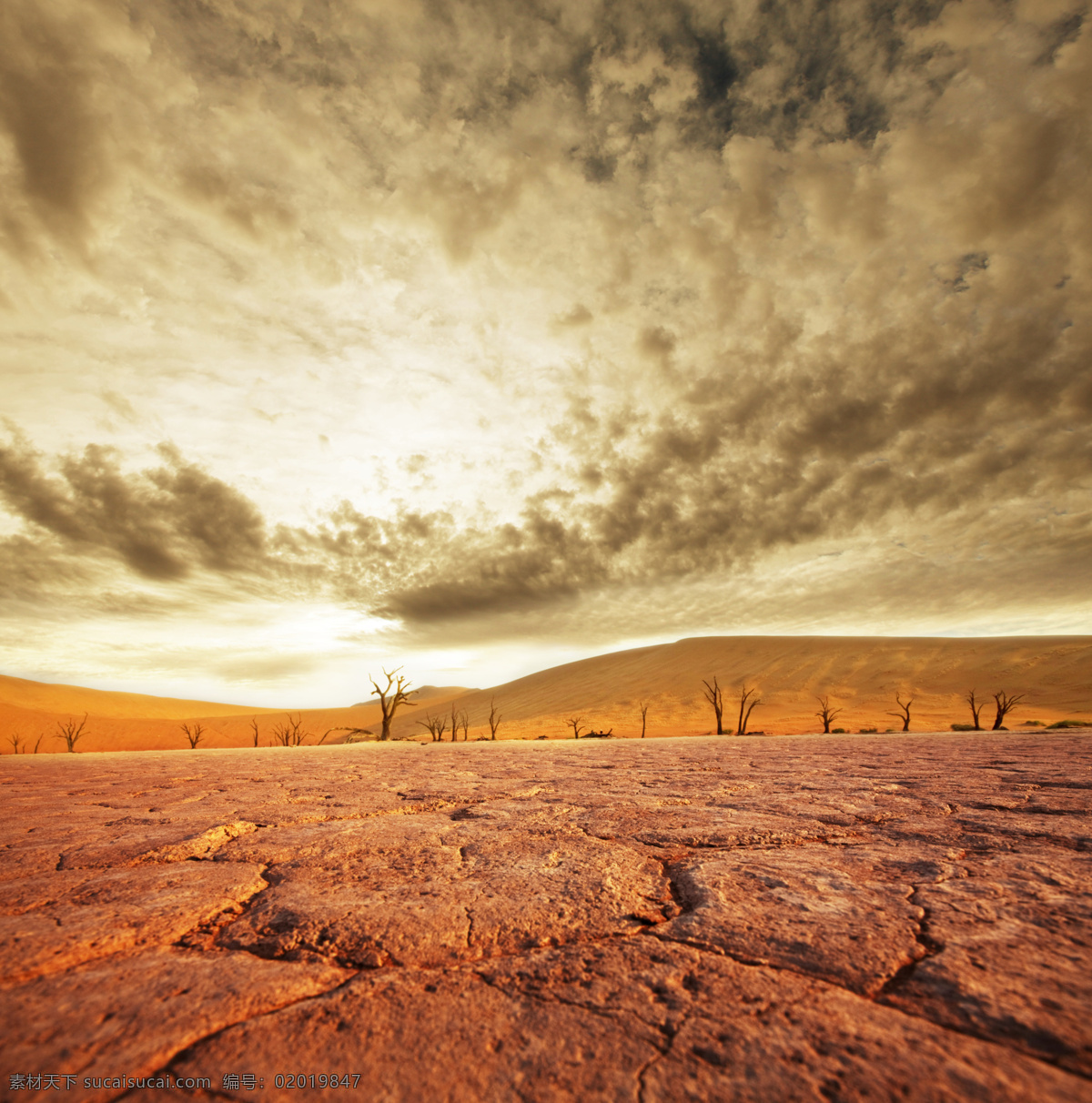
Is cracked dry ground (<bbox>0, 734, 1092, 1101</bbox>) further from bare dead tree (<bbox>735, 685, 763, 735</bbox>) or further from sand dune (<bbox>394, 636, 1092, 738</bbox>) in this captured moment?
sand dune (<bbox>394, 636, 1092, 738</bbox>)

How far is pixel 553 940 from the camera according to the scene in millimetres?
1442

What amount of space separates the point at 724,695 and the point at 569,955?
40.4 meters

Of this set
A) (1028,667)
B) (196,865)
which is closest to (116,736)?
(196,865)

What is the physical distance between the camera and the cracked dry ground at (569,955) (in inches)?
37.5

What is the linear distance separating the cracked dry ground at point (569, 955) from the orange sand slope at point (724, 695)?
950 inches

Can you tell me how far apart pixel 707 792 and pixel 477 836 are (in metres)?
1.91

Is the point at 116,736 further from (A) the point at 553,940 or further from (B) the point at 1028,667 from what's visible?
(B) the point at 1028,667

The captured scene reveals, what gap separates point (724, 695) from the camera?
38.6 metres

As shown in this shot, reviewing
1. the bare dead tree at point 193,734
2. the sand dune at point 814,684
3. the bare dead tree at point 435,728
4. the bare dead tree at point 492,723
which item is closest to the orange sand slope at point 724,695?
the sand dune at point 814,684

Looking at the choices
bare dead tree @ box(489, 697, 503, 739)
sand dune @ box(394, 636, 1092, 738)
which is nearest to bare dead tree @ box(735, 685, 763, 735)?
sand dune @ box(394, 636, 1092, 738)

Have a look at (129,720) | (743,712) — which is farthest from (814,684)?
(129,720)

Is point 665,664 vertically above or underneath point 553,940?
above

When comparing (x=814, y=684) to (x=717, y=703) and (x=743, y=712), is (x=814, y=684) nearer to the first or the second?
(x=743, y=712)

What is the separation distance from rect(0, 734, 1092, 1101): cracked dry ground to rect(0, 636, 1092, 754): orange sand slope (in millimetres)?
24123
